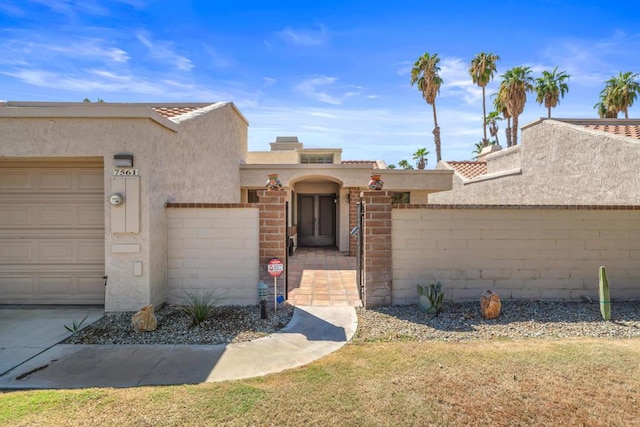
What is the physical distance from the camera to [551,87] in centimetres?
2480

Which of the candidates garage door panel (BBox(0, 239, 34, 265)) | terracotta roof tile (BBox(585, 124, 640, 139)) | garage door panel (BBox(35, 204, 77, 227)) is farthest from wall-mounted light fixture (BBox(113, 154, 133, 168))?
terracotta roof tile (BBox(585, 124, 640, 139))

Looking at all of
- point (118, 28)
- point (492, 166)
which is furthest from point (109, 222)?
point (492, 166)

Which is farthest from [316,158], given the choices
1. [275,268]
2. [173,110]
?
[275,268]

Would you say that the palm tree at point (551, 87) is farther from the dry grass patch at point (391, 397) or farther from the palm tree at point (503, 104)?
the dry grass patch at point (391, 397)

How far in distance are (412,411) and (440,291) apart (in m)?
3.73

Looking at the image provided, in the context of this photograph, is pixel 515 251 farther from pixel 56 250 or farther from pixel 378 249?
pixel 56 250

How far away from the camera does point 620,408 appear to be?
3.31 metres

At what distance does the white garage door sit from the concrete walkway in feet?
7.38

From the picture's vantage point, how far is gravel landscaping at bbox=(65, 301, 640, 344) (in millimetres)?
5332

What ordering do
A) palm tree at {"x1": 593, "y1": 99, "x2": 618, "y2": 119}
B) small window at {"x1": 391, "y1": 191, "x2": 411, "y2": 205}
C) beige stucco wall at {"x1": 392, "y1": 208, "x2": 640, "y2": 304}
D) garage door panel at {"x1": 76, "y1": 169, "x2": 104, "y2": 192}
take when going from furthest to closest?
palm tree at {"x1": 593, "y1": 99, "x2": 618, "y2": 119} → small window at {"x1": 391, "y1": 191, "x2": 411, "y2": 205} → beige stucco wall at {"x1": 392, "y1": 208, "x2": 640, "y2": 304} → garage door panel at {"x1": 76, "y1": 169, "x2": 104, "y2": 192}

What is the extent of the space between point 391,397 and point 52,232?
7.15m

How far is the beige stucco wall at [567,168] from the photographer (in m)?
8.80

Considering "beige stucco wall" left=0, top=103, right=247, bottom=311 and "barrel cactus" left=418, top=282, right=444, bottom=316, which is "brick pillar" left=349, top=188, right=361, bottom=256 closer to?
"barrel cactus" left=418, top=282, right=444, bottom=316

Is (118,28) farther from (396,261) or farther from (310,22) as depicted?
(396,261)
